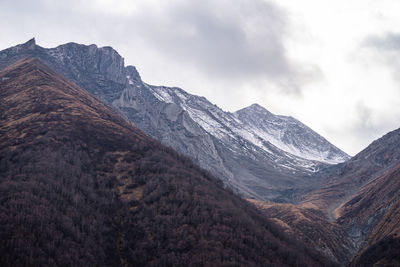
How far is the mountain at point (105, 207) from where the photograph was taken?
3465 inches

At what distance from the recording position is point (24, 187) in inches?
4035

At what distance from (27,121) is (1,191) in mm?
74489

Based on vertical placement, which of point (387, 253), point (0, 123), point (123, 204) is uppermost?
point (0, 123)

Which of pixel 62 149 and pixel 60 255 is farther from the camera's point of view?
pixel 62 149

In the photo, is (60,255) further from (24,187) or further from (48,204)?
(24,187)

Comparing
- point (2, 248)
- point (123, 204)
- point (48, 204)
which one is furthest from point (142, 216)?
point (2, 248)

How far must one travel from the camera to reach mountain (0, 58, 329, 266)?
88.0 meters

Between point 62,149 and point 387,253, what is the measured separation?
5693 inches

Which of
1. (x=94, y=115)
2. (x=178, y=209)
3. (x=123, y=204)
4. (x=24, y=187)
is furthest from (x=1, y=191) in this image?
(x=94, y=115)

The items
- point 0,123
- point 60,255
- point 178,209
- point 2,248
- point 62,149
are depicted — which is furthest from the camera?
point 0,123

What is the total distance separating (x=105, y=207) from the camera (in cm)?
11838

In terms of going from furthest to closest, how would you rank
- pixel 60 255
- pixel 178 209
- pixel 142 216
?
pixel 178 209, pixel 142 216, pixel 60 255

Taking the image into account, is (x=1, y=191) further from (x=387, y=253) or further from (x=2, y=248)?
(x=387, y=253)

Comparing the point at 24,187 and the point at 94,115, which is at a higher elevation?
the point at 94,115
